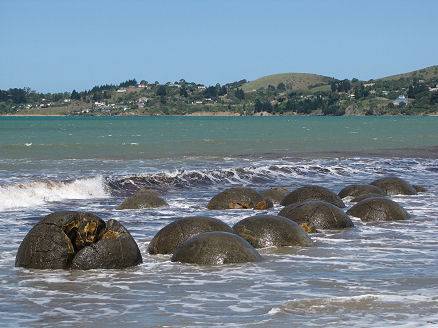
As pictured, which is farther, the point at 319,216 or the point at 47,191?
the point at 47,191

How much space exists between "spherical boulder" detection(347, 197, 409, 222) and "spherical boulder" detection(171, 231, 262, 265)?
5.17 m

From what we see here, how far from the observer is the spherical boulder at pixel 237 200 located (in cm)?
1681

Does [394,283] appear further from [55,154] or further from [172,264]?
[55,154]

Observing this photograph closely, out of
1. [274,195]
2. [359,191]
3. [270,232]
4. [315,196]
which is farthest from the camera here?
[359,191]

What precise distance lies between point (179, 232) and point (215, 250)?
1.35 m

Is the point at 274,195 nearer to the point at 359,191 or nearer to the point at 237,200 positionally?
the point at 237,200

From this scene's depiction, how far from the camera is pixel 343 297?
8.19 m

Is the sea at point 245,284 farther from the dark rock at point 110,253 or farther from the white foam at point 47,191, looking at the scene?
the white foam at point 47,191

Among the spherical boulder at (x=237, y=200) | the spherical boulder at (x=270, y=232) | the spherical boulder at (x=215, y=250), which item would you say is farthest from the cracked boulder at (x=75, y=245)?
the spherical boulder at (x=237, y=200)

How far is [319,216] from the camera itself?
13.6 metres

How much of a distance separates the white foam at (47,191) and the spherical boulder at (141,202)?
3.23 meters

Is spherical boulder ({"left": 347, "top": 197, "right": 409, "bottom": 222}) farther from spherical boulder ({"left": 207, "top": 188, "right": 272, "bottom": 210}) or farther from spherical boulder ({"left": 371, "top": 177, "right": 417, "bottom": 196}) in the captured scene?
spherical boulder ({"left": 371, "top": 177, "right": 417, "bottom": 196})

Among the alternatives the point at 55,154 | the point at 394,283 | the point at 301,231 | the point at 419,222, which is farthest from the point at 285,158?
the point at 394,283

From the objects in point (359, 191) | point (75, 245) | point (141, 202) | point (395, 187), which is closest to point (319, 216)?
point (141, 202)
